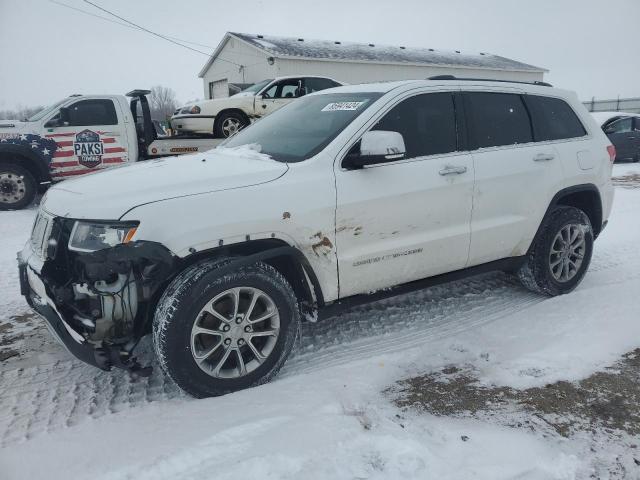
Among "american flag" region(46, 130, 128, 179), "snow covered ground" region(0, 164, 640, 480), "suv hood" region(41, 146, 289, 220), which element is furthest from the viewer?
"american flag" region(46, 130, 128, 179)

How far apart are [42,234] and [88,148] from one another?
6609mm

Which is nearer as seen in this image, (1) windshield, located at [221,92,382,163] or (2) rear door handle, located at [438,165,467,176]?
(1) windshield, located at [221,92,382,163]

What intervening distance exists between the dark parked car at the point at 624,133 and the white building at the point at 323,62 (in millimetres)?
7290

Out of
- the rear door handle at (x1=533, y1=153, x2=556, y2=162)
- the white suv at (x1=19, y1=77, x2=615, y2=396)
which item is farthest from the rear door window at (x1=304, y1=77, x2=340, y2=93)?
the rear door handle at (x1=533, y1=153, x2=556, y2=162)

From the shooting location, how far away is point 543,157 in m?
4.09

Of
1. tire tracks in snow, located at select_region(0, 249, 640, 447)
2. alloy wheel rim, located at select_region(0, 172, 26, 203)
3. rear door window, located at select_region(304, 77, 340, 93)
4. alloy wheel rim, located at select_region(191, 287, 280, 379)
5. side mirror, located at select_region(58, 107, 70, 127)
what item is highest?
rear door window, located at select_region(304, 77, 340, 93)

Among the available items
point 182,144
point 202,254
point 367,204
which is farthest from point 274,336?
point 182,144

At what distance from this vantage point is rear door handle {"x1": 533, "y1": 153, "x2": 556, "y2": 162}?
4.05 m

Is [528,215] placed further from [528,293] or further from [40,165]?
[40,165]

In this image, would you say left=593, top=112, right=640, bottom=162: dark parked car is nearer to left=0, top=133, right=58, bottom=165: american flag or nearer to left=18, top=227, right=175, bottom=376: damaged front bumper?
left=0, top=133, right=58, bottom=165: american flag

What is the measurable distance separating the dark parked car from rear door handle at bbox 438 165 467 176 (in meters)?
14.0

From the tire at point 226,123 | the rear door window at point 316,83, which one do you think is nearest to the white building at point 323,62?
the rear door window at point 316,83

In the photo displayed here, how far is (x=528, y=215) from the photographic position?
4035 mm

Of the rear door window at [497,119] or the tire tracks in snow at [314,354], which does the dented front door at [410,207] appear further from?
the tire tracks in snow at [314,354]
